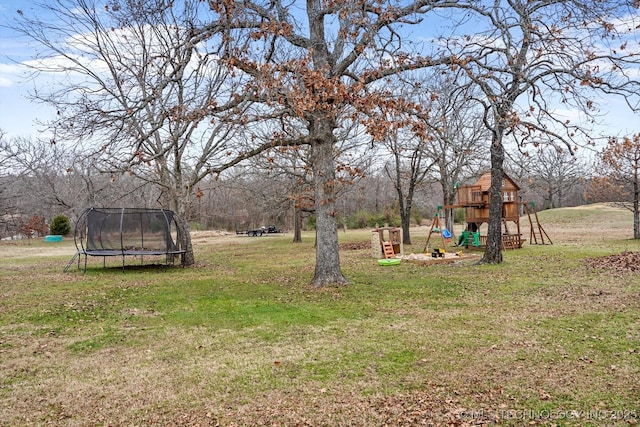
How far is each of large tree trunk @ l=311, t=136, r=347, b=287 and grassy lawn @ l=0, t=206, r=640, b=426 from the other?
0.52 meters

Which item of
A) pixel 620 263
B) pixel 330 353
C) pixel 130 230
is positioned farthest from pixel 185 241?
pixel 620 263

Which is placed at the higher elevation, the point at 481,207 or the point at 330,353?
the point at 481,207

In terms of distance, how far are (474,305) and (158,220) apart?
1147 cm

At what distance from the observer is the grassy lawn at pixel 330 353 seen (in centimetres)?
399

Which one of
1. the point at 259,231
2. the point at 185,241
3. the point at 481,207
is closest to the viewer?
the point at 185,241

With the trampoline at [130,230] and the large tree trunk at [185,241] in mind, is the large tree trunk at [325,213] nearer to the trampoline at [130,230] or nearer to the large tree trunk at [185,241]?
the trampoline at [130,230]

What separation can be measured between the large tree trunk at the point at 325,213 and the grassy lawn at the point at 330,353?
0.52 metres

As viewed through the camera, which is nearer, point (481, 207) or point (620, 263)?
point (620, 263)

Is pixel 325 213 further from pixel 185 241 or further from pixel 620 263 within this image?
pixel 620 263

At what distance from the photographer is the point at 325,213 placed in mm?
9977

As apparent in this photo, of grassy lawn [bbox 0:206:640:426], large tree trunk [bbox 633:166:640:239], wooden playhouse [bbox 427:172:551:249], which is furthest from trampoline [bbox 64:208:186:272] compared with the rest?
large tree trunk [bbox 633:166:640:239]

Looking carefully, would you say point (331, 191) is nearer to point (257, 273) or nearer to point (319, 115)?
point (319, 115)

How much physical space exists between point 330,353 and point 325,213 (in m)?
4.75

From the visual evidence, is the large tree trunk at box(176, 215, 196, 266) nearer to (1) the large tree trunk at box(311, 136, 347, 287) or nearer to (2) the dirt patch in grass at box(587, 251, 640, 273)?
(1) the large tree trunk at box(311, 136, 347, 287)
